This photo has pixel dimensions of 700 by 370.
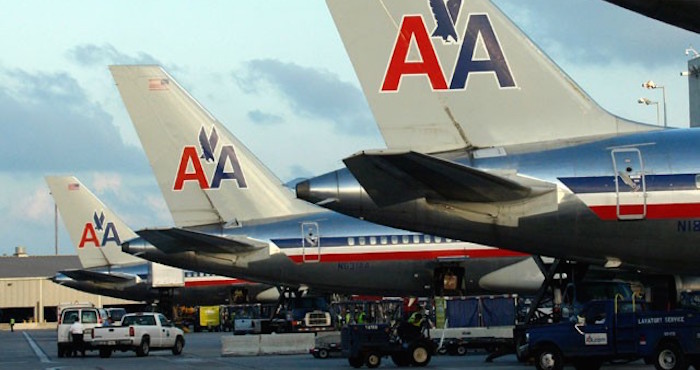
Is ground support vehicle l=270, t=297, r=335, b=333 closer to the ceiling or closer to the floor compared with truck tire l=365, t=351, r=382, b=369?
closer to the ceiling

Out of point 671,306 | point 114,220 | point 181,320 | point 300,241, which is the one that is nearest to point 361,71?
point 671,306

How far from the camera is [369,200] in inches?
953

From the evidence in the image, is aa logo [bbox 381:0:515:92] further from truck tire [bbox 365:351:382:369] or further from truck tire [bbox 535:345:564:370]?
truck tire [bbox 365:351:382:369]

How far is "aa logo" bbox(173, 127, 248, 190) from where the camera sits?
4897cm

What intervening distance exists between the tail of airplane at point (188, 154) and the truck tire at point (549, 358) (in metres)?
23.3

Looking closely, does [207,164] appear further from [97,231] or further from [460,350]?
[97,231]

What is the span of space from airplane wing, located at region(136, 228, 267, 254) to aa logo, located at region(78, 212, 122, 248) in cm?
3706

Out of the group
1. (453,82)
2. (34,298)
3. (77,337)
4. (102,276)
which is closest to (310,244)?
(77,337)

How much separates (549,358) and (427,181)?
21.7 ft

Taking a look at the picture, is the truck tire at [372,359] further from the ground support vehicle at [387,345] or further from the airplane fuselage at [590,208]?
the airplane fuselage at [590,208]

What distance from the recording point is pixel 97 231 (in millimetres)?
82250

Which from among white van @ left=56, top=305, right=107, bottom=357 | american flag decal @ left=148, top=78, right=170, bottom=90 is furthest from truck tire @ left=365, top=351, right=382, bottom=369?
american flag decal @ left=148, top=78, right=170, bottom=90

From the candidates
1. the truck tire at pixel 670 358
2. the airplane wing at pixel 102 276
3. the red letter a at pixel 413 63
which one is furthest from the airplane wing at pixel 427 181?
the airplane wing at pixel 102 276

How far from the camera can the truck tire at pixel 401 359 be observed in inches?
1326
